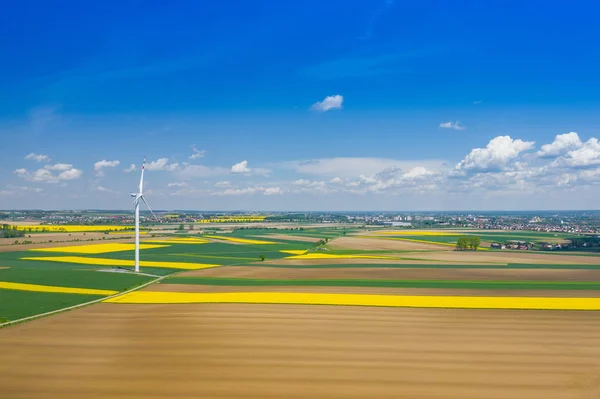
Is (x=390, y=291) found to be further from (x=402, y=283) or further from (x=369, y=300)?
(x=402, y=283)

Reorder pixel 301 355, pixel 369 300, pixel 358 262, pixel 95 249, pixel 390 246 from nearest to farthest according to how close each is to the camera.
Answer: pixel 301 355 < pixel 369 300 < pixel 358 262 < pixel 95 249 < pixel 390 246

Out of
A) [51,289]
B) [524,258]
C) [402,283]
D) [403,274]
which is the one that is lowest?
[524,258]

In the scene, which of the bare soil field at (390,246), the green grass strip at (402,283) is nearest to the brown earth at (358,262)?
the green grass strip at (402,283)

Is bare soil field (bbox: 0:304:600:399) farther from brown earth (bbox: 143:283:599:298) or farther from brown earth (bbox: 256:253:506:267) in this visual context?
brown earth (bbox: 256:253:506:267)

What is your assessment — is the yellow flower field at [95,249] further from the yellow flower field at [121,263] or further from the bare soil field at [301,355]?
the bare soil field at [301,355]

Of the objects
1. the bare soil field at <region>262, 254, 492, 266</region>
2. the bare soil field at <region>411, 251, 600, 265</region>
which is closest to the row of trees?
the bare soil field at <region>411, 251, 600, 265</region>

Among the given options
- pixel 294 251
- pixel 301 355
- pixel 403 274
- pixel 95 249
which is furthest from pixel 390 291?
pixel 95 249
